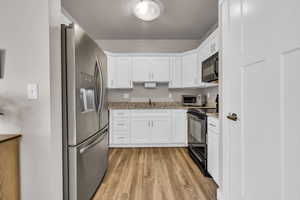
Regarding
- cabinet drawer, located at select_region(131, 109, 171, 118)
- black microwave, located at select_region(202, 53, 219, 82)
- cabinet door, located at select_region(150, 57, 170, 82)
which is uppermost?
cabinet door, located at select_region(150, 57, 170, 82)

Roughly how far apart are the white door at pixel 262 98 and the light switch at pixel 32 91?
1527mm

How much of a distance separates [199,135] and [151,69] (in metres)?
2.14

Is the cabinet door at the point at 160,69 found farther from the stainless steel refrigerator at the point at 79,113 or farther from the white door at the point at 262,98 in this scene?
the white door at the point at 262,98

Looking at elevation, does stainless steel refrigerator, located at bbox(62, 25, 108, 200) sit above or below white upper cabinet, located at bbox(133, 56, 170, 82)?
below

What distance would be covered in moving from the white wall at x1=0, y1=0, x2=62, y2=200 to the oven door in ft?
6.30

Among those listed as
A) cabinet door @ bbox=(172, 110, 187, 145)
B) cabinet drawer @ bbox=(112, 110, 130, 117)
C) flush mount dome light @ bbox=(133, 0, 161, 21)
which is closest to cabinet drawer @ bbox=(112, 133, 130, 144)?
cabinet drawer @ bbox=(112, 110, 130, 117)

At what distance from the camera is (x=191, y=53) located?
3.99 m

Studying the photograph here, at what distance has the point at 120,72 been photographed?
4254 millimetres

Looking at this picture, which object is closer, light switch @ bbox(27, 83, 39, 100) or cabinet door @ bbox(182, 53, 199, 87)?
light switch @ bbox(27, 83, 39, 100)

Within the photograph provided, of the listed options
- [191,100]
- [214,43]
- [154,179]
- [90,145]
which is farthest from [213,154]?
[191,100]

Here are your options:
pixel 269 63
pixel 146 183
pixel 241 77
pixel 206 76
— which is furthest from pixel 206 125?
pixel 269 63

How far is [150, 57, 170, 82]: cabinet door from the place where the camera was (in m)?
4.25

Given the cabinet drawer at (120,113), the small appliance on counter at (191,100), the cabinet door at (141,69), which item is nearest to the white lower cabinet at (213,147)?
the small appliance on counter at (191,100)

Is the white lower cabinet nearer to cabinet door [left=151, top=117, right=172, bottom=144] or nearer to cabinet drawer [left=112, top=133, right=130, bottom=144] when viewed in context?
cabinet door [left=151, top=117, right=172, bottom=144]
